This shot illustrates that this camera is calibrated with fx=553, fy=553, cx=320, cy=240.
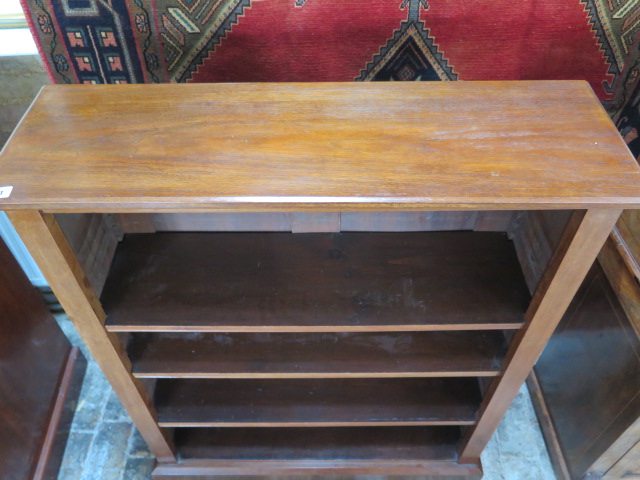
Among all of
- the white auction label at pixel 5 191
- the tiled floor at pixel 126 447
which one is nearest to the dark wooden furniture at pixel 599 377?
the tiled floor at pixel 126 447

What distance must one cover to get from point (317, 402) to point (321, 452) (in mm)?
231

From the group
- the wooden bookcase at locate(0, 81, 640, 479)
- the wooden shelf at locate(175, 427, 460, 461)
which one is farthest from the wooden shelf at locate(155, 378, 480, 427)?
the wooden shelf at locate(175, 427, 460, 461)

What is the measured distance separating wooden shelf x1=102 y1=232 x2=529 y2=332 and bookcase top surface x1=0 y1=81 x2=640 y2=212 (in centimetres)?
33

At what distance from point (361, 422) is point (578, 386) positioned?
2.05ft

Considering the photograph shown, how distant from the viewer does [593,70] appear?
1.24 m

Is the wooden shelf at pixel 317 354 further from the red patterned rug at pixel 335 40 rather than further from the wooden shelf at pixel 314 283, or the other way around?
the red patterned rug at pixel 335 40

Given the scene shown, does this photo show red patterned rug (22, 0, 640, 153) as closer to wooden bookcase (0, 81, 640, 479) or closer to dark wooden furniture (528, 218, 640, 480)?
wooden bookcase (0, 81, 640, 479)

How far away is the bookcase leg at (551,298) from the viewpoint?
905mm

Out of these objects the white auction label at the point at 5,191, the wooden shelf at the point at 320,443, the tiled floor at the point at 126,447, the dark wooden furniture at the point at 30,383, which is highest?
the white auction label at the point at 5,191

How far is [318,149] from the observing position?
0.92 m

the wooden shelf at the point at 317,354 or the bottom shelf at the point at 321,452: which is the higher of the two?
the wooden shelf at the point at 317,354

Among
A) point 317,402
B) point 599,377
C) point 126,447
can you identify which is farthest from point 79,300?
point 599,377

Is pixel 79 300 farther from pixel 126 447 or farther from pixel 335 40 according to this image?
pixel 126 447

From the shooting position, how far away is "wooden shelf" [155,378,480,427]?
1441mm
